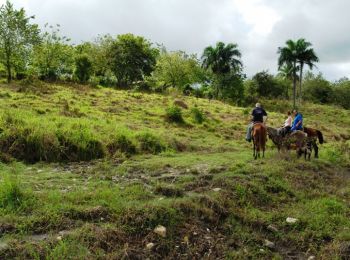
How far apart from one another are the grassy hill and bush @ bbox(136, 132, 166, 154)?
0.14 feet

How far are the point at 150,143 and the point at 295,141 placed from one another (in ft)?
18.3

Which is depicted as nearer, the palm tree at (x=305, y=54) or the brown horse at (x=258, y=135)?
the brown horse at (x=258, y=135)

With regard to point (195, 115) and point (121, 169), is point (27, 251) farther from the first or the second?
point (195, 115)

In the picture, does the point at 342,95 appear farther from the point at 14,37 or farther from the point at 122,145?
the point at 122,145

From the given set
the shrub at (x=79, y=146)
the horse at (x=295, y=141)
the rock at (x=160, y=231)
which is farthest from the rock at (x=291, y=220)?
the shrub at (x=79, y=146)

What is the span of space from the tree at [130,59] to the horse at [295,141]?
114 ft

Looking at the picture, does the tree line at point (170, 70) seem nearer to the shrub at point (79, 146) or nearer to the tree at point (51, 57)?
the tree at point (51, 57)

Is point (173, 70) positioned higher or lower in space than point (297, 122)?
higher

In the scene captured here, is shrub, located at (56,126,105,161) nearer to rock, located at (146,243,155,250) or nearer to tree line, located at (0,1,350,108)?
rock, located at (146,243,155,250)

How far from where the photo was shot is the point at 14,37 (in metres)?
32.2

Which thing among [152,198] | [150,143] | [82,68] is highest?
[82,68]

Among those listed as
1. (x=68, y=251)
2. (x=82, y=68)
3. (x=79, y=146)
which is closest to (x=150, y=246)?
(x=68, y=251)

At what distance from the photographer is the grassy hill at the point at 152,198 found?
7.09 meters

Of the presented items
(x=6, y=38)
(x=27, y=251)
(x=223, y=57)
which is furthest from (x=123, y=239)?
(x=223, y=57)
